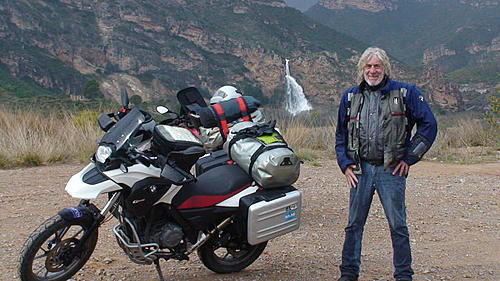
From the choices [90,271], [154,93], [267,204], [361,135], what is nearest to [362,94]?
[361,135]

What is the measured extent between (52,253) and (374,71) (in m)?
2.41

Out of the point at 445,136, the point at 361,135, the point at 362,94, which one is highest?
the point at 362,94

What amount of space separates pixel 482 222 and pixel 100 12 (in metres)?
84.9

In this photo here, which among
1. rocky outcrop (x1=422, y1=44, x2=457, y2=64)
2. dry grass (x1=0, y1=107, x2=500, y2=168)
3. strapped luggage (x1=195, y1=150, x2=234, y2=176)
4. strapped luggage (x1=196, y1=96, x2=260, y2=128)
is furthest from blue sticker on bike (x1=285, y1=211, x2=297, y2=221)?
rocky outcrop (x1=422, y1=44, x2=457, y2=64)

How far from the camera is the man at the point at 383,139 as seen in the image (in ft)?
11.2

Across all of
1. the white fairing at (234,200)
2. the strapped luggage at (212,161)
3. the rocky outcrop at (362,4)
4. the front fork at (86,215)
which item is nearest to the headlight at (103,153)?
the front fork at (86,215)

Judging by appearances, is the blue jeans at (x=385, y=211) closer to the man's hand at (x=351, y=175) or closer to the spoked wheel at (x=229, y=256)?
the man's hand at (x=351, y=175)

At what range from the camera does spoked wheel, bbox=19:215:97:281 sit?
10.5ft

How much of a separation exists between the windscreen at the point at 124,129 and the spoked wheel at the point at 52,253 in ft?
1.97

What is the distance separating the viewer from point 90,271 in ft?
12.9

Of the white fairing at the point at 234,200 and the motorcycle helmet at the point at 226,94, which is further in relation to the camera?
the motorcycle helmet at the point at 226,94

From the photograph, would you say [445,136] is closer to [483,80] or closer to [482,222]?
[482,222]

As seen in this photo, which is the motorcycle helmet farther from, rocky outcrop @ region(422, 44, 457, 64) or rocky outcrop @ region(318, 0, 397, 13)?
rocky outcrop @ region(318, 0, 397, 13)

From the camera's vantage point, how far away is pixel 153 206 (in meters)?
3.38
